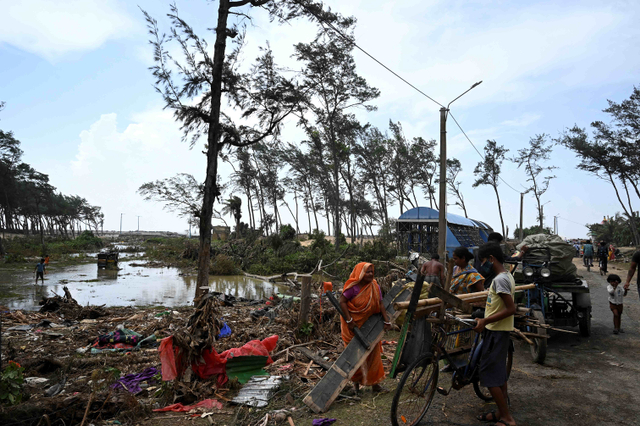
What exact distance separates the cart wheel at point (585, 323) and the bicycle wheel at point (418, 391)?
15.8ft

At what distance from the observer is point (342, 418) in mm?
4125

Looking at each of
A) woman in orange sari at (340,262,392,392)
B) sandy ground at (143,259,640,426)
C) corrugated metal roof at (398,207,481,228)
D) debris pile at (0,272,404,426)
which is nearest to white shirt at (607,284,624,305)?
sandy ground at (143,259,640,426)

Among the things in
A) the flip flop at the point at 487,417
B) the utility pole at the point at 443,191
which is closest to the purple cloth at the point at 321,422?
the flip flop at the point at 487,417

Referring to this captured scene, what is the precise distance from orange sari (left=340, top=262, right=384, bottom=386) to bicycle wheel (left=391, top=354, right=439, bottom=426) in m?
0.84

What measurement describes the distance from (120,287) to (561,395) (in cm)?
1751

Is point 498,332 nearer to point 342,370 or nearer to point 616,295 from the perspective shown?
point 342,370

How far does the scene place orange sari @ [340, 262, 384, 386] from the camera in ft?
15.2

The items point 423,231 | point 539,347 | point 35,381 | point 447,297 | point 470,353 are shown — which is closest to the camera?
point 447,297

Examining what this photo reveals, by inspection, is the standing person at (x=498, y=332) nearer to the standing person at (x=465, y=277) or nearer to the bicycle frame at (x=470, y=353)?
the bicycle frame at (x=470, y=353)

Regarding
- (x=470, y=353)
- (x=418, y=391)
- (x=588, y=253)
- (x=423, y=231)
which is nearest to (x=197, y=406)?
(x=418, y=391)

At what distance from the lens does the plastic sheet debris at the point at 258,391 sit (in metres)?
4.61

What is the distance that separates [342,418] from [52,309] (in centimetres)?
997

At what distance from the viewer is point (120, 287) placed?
17484mm

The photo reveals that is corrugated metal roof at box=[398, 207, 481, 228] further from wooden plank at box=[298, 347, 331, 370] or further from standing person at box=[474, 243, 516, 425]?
standing person at box=[474, 243, 516, 425]
